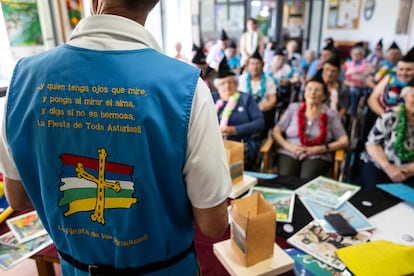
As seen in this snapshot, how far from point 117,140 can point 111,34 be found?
0.22 metres

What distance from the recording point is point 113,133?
2.02 feet

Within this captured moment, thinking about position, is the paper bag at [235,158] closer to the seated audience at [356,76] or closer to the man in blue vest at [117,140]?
the man in blue vest at [117,140]

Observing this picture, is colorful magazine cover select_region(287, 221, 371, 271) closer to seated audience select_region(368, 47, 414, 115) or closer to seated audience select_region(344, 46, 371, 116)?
seated audience select_region(368, 47, 414, 115)

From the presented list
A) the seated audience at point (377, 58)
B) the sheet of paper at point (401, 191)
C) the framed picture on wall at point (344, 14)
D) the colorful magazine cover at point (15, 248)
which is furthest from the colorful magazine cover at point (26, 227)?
the framed picture on wall at point (344, 14)

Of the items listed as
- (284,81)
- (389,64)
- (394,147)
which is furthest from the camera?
(389,64)

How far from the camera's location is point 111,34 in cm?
65

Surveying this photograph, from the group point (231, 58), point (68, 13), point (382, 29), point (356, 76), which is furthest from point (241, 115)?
point (382, 29)

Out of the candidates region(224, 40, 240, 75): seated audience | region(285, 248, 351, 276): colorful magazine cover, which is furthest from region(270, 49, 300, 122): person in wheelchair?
region(285, 248, 351, 276): colorful magazine cover

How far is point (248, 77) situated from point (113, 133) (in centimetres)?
305

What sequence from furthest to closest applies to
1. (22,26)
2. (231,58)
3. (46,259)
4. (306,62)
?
(306,62)
(231,58)
(22,26)
(46,259)

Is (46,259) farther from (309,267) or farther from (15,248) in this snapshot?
(309,267)

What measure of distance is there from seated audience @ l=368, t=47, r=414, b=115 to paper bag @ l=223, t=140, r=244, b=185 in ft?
6.20

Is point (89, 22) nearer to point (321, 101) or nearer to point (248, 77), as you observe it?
point (321, 101)

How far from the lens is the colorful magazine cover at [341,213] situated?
1.29m
